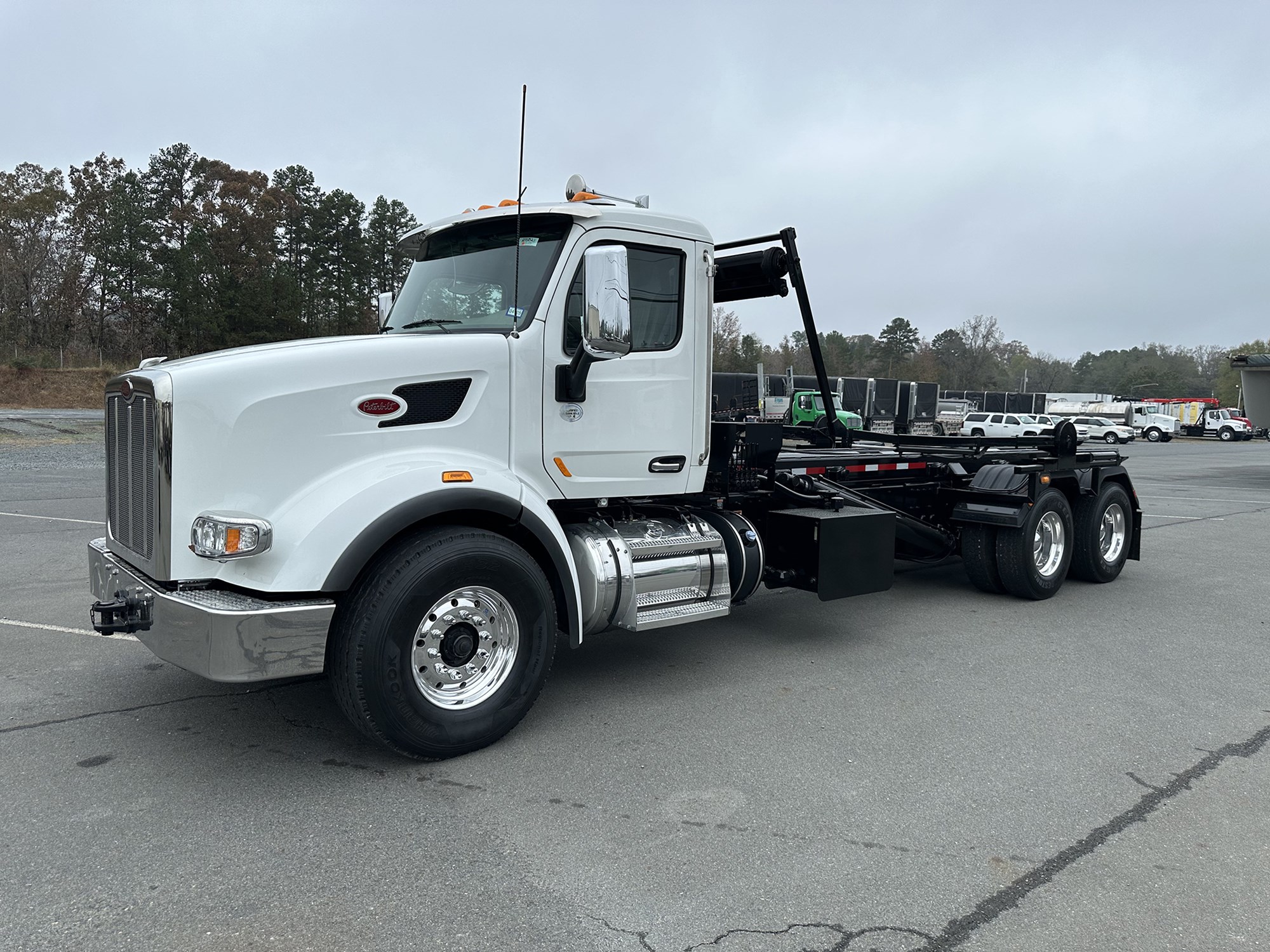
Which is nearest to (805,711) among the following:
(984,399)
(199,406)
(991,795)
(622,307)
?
(991,795)

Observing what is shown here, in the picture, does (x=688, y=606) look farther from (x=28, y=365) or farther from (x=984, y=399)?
(x=984, y=399)

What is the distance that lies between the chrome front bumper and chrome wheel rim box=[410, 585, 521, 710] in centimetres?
47

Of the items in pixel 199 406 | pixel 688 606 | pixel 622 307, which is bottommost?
pixel 688 606

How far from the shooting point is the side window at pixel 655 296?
16.9 ft

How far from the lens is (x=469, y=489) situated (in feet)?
13.9

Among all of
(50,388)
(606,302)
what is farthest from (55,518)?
(50,388)

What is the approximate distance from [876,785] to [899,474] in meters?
4.22

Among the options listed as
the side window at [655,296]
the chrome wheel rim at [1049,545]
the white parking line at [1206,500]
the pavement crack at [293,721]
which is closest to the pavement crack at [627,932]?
the pavement crack at [293,721]

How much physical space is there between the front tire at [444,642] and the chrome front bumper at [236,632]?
0.19 meters

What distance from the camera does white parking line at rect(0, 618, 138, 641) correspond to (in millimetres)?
6164

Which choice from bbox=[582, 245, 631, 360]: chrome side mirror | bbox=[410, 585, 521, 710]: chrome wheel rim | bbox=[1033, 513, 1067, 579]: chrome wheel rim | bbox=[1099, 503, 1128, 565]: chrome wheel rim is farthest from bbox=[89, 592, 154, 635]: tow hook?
bbox=[1099, 503, 1128, 565]: chrome wheel rim

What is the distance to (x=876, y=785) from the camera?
3.98 m

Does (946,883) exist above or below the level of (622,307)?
below

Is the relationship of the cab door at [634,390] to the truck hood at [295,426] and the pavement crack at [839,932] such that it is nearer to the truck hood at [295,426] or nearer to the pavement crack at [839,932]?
the truck hood at [295,426]
